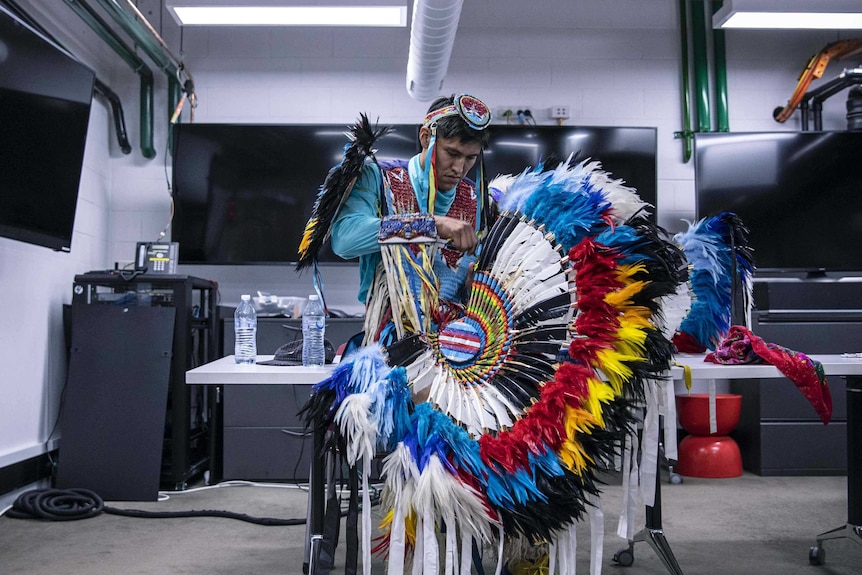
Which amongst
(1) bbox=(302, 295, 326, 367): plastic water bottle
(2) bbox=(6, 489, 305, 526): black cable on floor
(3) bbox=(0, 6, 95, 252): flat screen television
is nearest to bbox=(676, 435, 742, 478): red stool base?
(2) bbox=(6, 489, 305, 526): black cable on floor

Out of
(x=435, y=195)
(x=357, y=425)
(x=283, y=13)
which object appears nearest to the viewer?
(x=357, y=425)

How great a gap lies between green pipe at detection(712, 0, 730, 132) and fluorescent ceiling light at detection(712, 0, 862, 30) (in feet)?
2.02

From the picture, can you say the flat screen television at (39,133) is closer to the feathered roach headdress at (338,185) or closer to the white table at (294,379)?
the white table at (294,379)

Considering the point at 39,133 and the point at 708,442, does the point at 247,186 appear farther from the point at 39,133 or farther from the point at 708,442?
the point at 708,442

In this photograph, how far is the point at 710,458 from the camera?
4.32 metres

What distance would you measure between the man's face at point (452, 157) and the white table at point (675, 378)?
649 mm

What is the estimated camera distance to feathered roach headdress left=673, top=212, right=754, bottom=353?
9.07ft

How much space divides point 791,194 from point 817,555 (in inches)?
105

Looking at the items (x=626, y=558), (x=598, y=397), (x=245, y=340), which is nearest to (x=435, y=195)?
(x=598, y=397)

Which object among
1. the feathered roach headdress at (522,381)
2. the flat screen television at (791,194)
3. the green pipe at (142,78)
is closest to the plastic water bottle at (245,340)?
the feathered roach headdress at (522,381)

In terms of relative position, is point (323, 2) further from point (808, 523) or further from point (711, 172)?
point (808, 523)

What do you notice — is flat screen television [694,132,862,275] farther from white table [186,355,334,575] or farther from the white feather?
the white feather

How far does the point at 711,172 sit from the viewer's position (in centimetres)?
467

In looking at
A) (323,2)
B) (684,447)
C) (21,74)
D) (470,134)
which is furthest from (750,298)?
(21,74)
